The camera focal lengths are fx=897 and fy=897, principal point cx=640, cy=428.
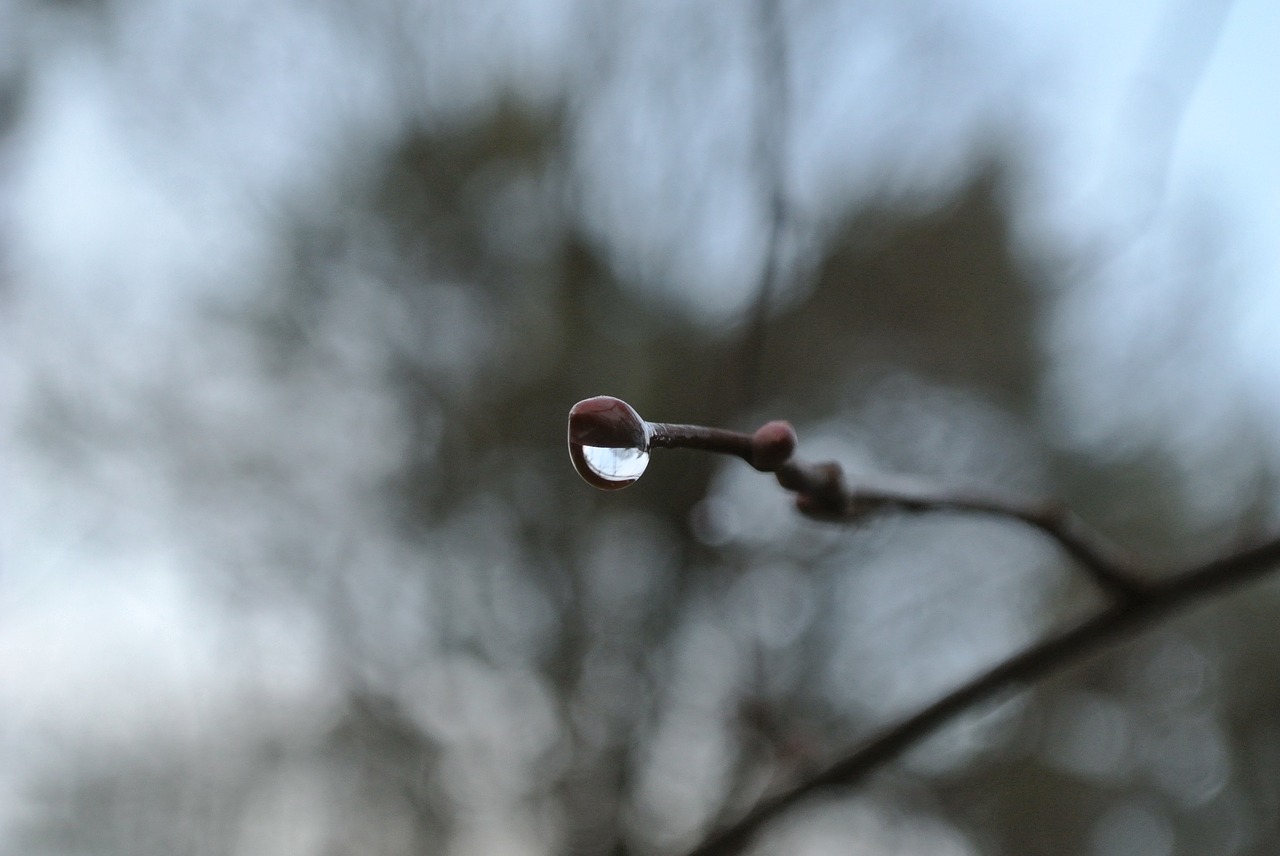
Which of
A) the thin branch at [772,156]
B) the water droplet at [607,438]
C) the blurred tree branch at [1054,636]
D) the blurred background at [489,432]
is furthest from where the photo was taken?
the blurred background at [489,432]

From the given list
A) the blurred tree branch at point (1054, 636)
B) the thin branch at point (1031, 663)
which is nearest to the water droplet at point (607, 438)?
the blurred tree branch at point (1054, 636)

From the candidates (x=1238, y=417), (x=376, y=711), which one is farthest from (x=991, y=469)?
(x=376, y=711)

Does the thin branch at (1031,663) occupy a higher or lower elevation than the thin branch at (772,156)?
lower

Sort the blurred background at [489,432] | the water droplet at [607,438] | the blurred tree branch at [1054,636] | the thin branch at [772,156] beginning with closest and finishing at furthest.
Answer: the water droplet at [607,438] < the blurred tree branch at [1054,636] < the thin branch at [772,156] < the blurred background at [489,432]

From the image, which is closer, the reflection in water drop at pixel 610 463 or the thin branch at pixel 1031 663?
the reflection in water drop at pixel 610 463

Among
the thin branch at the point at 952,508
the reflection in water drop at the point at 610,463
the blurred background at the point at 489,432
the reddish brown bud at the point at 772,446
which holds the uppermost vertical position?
the reflection in water drop at the point at 610,463

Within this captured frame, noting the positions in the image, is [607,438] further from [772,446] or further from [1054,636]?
[1054,636]

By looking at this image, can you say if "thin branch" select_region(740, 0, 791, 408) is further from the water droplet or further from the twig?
the water droplet

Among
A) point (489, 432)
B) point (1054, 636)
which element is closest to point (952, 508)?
point (1054, 636)

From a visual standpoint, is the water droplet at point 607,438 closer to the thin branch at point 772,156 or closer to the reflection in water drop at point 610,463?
the reflection in water drop at point 610,463
